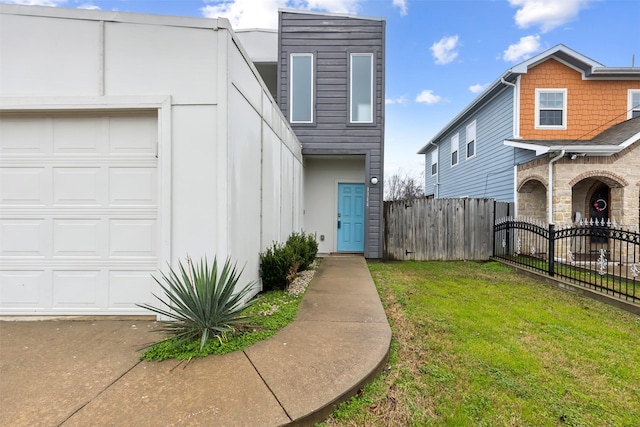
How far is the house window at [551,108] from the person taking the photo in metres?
10.2

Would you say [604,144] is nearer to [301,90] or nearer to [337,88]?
[337,88]

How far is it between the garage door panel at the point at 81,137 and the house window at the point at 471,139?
1364cm

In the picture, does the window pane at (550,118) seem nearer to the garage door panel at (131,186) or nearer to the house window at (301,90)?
the house window at (301,90)

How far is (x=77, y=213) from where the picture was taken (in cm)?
364

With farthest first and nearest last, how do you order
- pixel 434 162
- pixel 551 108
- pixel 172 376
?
pixel 434 162 < pixel 551 108 < pixel 172 376

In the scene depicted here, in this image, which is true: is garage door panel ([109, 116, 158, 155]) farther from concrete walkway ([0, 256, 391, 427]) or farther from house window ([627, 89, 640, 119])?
house window ([627, 89, 640, 119])

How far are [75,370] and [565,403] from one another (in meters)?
3.86

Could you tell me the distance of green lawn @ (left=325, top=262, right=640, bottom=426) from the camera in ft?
7.08

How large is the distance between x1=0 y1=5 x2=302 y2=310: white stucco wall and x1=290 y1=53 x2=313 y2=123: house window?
5.15 metres

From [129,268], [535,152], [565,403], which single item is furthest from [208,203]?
[535,152]

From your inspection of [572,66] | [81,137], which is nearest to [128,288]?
[81,137]

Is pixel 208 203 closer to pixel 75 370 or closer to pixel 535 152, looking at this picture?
pixel 75 370

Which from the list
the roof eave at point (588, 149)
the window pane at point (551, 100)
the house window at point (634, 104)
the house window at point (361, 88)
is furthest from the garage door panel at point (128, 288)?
the house window at point (634, 104)

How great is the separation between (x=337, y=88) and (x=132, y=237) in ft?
22.1
